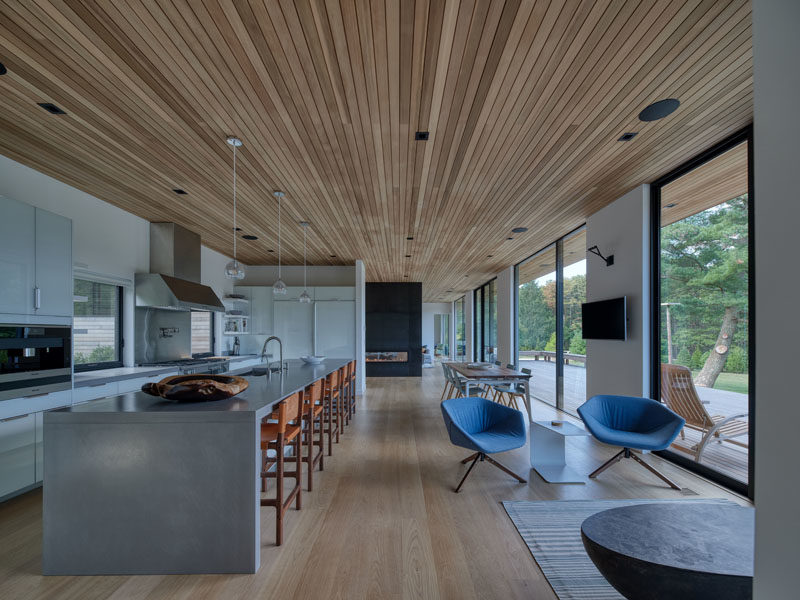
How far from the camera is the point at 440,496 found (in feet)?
10.6

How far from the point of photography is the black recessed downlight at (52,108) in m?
2.71

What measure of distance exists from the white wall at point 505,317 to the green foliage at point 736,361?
5.74 metres

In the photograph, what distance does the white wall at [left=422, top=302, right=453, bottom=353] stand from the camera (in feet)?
62.4

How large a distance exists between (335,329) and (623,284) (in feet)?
18.0

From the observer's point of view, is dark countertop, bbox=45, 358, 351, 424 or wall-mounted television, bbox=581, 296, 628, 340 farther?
wall-mounted television, bbox=581, 296, 628, 340

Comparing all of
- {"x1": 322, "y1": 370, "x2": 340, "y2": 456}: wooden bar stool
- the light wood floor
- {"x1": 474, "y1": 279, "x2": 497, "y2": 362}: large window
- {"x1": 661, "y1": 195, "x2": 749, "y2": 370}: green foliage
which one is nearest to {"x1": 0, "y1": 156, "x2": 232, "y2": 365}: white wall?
the light wood floor

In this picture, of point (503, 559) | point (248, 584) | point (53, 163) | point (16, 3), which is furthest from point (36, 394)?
point (503, 559)

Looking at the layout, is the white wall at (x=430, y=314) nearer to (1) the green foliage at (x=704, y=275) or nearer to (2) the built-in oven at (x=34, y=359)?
(1) the green foliage at (x=704, y=275)

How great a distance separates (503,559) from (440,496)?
3.03ft

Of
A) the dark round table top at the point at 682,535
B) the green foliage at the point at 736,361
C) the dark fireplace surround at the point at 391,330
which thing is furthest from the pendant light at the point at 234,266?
the dark fireplace surround at the point at 391,330

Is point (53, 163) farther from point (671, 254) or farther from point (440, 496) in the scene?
point (671, 254)

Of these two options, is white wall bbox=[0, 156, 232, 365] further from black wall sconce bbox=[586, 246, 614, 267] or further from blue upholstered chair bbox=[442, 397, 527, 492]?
black wall sconce bbox=[586, 246, 614, 267]

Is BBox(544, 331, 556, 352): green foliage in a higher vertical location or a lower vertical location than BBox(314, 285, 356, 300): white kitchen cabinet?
lower

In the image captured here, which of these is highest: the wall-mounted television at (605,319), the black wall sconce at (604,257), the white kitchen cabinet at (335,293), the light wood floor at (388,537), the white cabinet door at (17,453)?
the black wall sconce at (604,257)
